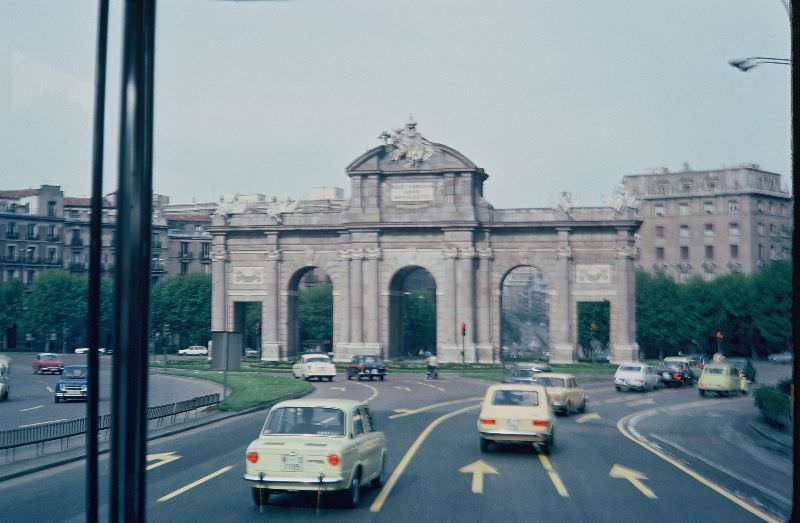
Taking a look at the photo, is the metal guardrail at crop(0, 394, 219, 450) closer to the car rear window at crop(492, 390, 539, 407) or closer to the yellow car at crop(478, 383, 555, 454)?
the yellow car at crop(478, 383, 555, 454)

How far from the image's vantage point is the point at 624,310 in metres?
73.2

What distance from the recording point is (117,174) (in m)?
5.78

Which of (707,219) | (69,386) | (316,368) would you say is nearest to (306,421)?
(69,386)

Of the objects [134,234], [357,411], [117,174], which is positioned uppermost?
[117,174]

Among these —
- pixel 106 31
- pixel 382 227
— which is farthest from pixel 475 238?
pixel 106 31

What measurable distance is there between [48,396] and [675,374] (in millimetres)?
36649

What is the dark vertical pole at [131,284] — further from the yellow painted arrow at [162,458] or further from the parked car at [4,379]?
the parked car at [4,379]

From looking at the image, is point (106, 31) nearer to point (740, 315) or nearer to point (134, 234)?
point (134, 234)

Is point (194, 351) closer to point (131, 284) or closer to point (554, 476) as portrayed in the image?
point (554, 476)

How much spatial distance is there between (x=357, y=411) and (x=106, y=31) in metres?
11.3

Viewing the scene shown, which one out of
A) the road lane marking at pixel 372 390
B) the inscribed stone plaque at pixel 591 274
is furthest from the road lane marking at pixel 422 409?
the inscribed stone plaque at pixel 591 274

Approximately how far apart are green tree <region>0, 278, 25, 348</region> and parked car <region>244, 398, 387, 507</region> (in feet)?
41.2

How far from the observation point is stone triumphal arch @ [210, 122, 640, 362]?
74.0m

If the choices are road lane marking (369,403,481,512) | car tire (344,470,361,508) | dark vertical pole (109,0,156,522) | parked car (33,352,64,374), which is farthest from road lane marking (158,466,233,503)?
parked car (33,352,64,374)
